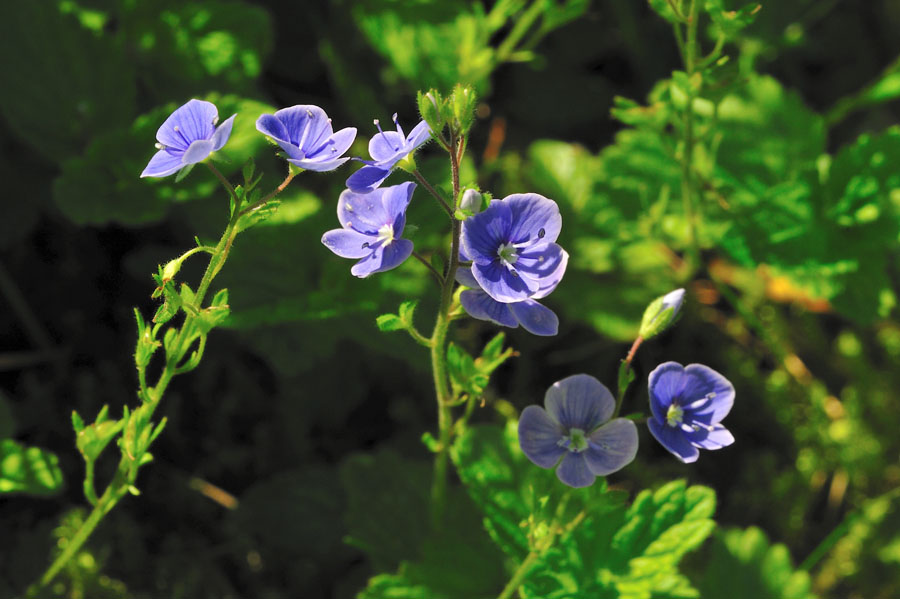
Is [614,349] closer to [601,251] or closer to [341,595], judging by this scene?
[601,251]

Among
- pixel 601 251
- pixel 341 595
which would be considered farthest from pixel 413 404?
pixel 601 251

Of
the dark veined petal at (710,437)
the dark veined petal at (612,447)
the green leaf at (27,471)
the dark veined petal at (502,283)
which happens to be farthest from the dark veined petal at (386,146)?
the green leaf at (27,471)

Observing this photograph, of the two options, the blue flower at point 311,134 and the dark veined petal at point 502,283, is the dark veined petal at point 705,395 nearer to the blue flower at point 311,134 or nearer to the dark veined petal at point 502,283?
the dark veined petal at point 502,283

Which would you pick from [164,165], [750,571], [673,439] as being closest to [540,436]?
[673,439]

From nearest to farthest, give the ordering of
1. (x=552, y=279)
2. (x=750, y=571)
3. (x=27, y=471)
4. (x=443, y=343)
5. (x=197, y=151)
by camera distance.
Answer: (x=197, y=151)
(x=552, y=279)
(x=443, y=343)
(x=27, y=471)
(x=750, y=571)

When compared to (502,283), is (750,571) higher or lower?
lower

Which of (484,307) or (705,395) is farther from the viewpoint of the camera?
(705,395)

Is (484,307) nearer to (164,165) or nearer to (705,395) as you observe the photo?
(705,395)
